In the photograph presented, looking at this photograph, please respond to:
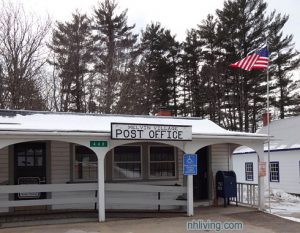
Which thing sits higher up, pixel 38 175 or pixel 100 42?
pixel 100 42

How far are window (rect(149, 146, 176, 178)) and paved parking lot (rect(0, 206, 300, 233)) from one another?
181cm

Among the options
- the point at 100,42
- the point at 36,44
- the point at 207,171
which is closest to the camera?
the point at 207,171

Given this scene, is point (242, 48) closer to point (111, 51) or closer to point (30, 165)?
point (111, 51)

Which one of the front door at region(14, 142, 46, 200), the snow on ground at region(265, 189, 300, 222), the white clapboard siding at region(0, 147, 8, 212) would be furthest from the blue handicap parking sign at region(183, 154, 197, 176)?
the white clapboard siding at region(0, 147, 8, 212)

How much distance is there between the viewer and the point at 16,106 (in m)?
25.5

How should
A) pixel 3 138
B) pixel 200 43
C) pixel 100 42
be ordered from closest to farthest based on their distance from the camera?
pixel 3 138
pixel 100 42
pixel 200 43

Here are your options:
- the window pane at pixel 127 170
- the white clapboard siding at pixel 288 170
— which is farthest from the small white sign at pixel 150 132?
the white clapboard siding at pixel 288 170

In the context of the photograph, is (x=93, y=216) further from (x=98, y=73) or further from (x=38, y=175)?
(x=98, y=73)

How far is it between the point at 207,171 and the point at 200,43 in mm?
24359

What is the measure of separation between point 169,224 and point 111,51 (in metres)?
21.9

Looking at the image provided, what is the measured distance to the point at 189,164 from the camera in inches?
507

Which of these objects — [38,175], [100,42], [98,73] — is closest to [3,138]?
[38,175]

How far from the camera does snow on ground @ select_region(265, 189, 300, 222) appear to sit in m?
13.8

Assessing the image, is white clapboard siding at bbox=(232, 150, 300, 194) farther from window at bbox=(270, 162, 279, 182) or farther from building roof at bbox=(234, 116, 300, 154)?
building roof at bbox=(234, 116, 300, 154)
